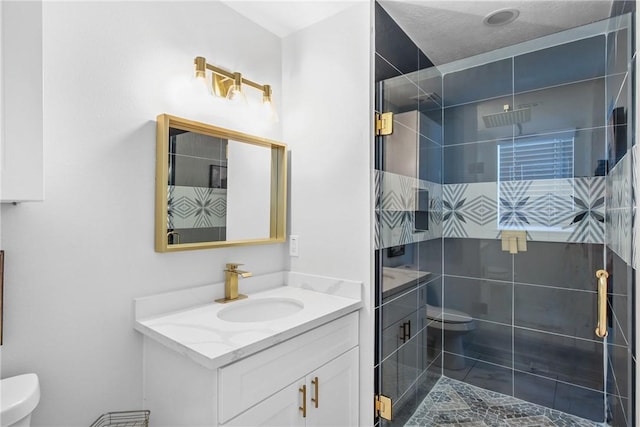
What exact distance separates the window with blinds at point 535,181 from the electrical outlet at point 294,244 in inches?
49.2

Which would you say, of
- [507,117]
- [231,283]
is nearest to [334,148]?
[231,283]

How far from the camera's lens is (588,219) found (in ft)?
6.15

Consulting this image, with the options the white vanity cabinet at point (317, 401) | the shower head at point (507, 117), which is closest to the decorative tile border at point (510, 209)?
the shower head at point (507, 117)

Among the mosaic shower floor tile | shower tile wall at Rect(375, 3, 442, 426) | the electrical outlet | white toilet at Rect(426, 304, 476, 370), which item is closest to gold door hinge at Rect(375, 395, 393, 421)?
shower tile wall at Rect(375, 3, 442, 426)

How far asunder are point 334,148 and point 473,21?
100 cm

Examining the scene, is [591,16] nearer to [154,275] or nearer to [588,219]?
[588,219]

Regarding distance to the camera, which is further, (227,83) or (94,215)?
(227,83)

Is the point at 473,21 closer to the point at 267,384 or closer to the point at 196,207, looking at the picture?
the point at 196,207

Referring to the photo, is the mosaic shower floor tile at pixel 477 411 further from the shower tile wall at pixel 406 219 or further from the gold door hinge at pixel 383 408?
the gold door hinge at pixel 383 408

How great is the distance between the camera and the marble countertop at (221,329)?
1121 mm

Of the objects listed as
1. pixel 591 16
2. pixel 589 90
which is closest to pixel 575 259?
pixel 589 90

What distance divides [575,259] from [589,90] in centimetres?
92

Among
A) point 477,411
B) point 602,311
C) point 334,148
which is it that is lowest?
point 477,411

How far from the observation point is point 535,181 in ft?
6.62
